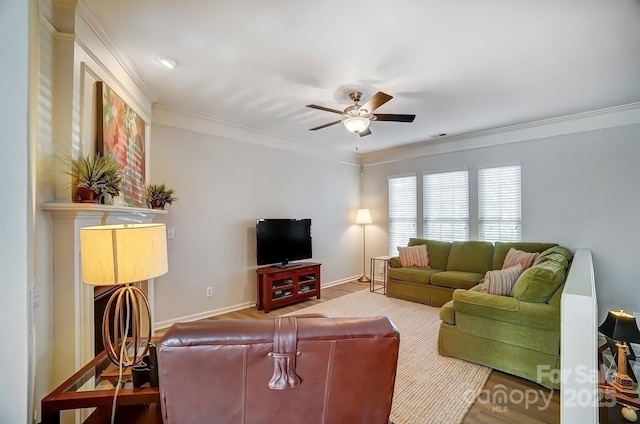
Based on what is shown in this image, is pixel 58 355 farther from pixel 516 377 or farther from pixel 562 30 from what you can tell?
pixel 562 30

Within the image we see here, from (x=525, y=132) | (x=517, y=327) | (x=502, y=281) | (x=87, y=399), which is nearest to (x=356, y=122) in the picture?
(x=502, y=281)

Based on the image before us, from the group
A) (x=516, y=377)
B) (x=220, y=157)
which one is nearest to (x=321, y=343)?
(x=516, y=377)

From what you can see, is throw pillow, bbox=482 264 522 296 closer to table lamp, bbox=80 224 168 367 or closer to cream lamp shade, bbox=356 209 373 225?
table lamp, bbox=80 224 168 367

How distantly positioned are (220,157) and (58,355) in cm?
293

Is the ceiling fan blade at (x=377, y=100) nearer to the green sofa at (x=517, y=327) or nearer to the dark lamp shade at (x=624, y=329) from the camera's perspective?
the green sofa at (x=517, y=327)

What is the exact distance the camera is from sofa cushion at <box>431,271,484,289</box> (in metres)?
4.16

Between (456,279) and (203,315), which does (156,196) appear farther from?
(456,279)

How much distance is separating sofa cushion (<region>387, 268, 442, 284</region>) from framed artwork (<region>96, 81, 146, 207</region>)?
3.81m

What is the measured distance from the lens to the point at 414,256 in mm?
5055

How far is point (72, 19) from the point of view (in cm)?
184

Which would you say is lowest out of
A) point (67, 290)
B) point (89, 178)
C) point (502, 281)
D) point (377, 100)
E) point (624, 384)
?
point (624, 384)

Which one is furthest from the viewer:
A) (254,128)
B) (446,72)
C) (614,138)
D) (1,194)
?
(254,128)

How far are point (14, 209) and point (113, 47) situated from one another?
1647 mm

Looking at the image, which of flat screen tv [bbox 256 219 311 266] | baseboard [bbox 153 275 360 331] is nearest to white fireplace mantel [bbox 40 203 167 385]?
baseboard [bbox 153 275 360 331]
